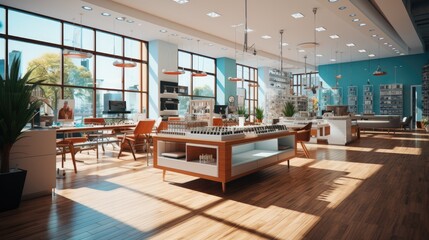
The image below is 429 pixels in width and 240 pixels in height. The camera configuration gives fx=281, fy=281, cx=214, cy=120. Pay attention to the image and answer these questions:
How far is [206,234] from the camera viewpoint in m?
2.56

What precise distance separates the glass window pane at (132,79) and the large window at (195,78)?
7.85 ft

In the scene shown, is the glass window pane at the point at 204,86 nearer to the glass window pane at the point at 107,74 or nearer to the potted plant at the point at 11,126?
the glass window pane at the point at 107,74

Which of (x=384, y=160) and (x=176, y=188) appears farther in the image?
(x=384, y=160)

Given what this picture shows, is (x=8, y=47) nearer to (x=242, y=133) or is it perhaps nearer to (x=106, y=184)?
(x=106, y=184)

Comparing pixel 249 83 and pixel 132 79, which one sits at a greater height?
pixel 249 83

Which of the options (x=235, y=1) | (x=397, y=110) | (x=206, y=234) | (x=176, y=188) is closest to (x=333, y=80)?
(x=397, y=110)

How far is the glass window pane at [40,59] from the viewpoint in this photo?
26.1 feet

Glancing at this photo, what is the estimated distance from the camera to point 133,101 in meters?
11.1

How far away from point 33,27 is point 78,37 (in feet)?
4.27

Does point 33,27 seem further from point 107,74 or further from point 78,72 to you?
point 107,74

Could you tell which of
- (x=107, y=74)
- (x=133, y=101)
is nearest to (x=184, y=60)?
(x=133, y=101)

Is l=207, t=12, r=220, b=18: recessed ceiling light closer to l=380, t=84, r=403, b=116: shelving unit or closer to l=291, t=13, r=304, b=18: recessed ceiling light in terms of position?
l=291, t=13, r=304, b=18: recessed ceiling light

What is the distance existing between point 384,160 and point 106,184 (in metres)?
5.81

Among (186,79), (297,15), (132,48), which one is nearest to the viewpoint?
(297,15)
